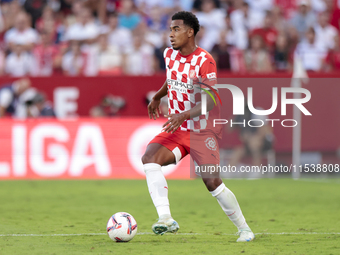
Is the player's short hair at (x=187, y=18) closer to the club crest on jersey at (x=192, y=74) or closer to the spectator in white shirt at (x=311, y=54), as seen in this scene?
the club crest on jersey at (x=192, y=74)

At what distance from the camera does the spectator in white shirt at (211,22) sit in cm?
1417

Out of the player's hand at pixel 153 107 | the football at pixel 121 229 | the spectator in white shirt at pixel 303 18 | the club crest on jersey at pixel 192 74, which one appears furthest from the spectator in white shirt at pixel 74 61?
the football at pixel 121 229

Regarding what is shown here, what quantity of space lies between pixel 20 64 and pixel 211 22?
4980 millimetres

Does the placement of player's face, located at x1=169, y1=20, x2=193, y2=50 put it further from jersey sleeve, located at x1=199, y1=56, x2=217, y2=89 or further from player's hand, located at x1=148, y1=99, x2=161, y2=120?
player's hand, located at x1=148, y1=99, x2=161, y2=120

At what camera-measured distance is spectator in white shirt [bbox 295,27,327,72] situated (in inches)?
534

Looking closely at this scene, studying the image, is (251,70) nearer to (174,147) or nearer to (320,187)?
(320,187)

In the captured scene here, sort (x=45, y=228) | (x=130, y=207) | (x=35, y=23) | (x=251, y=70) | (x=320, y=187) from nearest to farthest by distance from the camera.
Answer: (x=45, y=228)
(x=130, y=207)
(x=320, y=187)
(x=251, y=70)
(x=35, y=23)

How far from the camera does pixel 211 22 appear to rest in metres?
14.5

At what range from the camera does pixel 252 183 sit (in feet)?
40.5

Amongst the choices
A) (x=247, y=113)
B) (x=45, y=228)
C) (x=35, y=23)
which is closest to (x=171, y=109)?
(x=45, y=228)

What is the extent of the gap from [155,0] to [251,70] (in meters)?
3.89

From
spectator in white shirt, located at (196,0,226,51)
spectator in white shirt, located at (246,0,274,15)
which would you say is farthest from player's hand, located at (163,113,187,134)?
spectator in white shirt, located at (246,0,274,15)

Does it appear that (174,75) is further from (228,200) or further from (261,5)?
(261,5)

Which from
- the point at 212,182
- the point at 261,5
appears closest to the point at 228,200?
the point at 212,182
